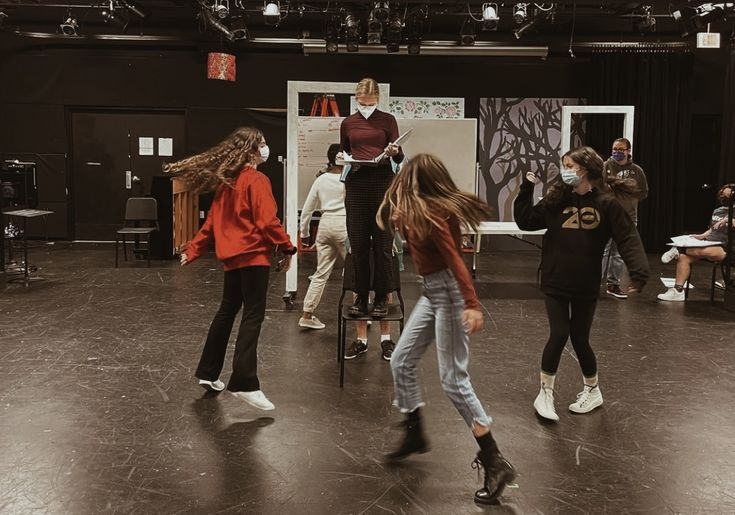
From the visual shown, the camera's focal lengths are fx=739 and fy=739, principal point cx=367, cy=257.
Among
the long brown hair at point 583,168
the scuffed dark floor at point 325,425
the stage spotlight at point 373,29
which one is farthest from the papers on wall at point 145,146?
the long brown hair at point 583,168

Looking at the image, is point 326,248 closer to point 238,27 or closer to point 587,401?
point 587,401

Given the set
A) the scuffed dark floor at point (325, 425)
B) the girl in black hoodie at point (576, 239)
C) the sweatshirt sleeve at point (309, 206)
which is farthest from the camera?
the sweatshirt sleeve at point (309, 206)

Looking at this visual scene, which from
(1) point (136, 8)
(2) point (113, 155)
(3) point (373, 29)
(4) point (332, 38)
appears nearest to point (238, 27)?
(4) point (332, 38)

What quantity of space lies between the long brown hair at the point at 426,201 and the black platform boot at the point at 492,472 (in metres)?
0.87

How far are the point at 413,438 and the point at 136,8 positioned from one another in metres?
8.58

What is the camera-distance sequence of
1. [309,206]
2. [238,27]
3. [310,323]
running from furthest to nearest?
[238,27] → [310,323] → [309,206]

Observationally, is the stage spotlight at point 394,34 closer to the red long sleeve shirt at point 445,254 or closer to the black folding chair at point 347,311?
the black folding chair at point 347,311

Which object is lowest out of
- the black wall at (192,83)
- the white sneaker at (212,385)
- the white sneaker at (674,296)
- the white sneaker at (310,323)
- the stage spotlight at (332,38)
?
the white sneaker at (212,385)

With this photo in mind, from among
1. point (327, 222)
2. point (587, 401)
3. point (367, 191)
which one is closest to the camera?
point (587, 401)

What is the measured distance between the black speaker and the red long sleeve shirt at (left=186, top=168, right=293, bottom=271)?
5701 millimetres

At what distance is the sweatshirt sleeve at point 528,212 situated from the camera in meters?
3.83

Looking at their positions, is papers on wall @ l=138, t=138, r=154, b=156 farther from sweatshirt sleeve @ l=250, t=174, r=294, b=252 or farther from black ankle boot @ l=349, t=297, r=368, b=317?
sweatshirt sleeve @ l=250, t=174, r=294, b=252

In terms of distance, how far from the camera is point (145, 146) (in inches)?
458

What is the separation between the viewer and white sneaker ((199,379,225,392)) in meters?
4.25
